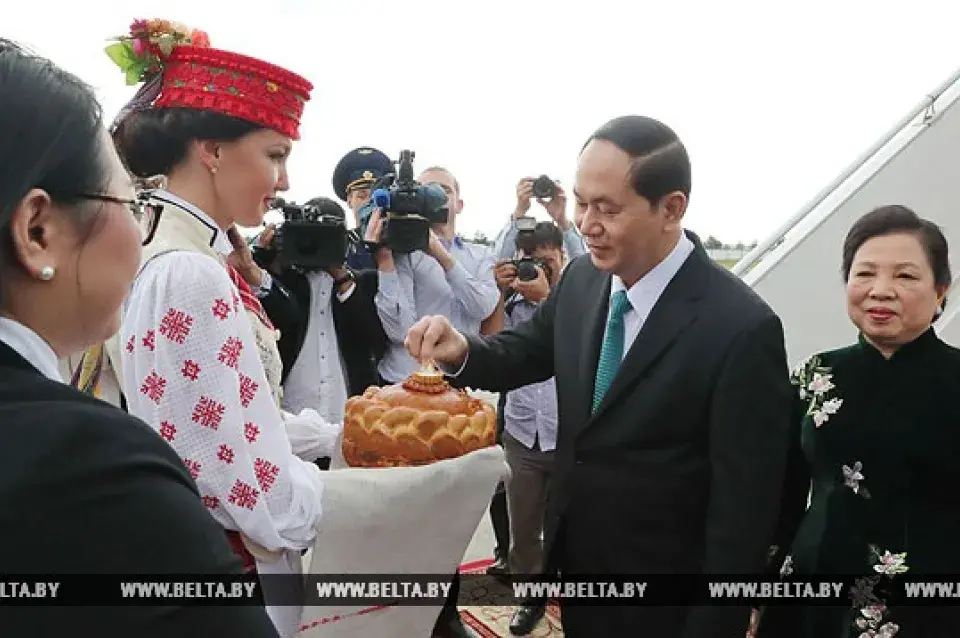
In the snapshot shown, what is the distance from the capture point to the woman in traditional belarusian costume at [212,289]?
1.25 meters

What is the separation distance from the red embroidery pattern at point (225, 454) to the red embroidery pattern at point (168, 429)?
85 millimetres

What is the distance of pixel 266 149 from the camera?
1.45m

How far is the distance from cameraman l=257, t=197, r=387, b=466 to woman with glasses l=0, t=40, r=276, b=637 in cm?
195

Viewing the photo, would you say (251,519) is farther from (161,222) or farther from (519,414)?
(519,414)

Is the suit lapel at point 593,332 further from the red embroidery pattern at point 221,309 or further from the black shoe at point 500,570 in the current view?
the black shoe at point 500,570

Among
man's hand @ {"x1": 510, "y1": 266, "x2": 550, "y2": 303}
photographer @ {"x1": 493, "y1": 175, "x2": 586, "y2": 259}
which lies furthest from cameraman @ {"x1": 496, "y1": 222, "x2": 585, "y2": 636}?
photographer @ {"x1": 493, "y1": 175, "x2": 586, "y2": 259}

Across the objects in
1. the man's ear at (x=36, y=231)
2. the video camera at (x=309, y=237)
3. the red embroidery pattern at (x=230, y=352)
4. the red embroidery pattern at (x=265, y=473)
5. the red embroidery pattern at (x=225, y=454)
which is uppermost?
the video camera at (x=309, y=237)

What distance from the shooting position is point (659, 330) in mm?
1532

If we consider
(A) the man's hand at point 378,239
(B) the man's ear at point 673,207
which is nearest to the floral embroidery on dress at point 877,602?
(B) the man's ear at point 673,207

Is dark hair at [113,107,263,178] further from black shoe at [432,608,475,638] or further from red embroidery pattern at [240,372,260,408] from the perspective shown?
black shoe at [432,608,475,638]

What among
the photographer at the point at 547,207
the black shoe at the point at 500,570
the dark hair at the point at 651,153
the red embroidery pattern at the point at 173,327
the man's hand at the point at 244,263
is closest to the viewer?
the red embroidery pattern at the point at 173,327

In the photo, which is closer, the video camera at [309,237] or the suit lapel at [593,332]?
the suit lapel at [593,332]

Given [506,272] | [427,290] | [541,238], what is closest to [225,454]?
[427,290]

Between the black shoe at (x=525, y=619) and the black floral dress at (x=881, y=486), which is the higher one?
the black floral dress at (x=881, y=486)
